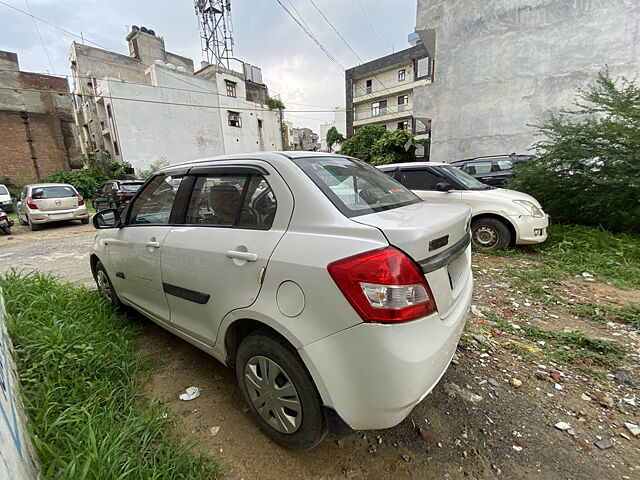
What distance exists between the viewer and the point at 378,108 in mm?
32812

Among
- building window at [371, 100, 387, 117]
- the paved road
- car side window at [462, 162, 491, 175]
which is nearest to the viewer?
the paved road

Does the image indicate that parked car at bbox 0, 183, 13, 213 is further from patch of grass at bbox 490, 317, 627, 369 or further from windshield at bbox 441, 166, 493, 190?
patch of grass at bbox 490, 317, 627, 369

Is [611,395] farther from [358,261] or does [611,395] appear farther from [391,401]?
[358,261]

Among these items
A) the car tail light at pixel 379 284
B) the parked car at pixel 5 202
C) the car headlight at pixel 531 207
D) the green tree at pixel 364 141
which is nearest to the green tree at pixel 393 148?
the green tree at pixel 364 141

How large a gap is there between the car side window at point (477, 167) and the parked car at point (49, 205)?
40.3ft

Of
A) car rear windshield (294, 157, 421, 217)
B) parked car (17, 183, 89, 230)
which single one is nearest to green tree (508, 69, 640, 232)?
car rear windshield (294, 157, 421, 217)

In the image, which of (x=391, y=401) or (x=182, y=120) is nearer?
(x=391, y=401)

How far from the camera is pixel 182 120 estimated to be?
23172 mm

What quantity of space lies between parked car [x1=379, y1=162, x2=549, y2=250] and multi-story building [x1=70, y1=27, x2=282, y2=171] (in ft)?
63.7

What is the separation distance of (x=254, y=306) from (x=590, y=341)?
286cm

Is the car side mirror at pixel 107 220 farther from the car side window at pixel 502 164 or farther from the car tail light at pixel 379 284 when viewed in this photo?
the car side window at pixel 502 164

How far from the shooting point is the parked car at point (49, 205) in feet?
30.3

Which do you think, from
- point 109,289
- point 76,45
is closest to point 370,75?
point 76,45

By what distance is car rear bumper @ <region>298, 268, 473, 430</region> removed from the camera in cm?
130
